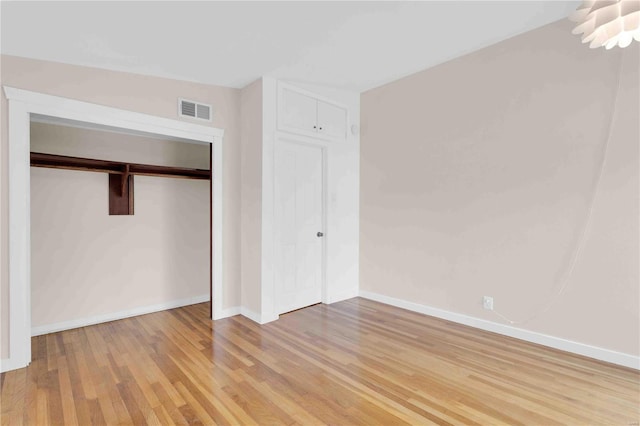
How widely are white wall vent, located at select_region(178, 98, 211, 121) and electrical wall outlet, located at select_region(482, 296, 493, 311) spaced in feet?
11.5

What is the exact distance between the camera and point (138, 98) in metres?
3.30

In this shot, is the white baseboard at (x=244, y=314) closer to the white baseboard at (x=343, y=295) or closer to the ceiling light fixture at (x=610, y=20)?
the white baseboard at (x=343, y=295)

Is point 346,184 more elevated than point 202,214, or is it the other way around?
point 346,184

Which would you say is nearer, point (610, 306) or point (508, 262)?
point (610, 306)

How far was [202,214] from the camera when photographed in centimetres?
448

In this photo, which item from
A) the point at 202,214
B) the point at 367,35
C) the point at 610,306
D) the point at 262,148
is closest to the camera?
the point at 610,306

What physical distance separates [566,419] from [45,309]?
14.7 ft

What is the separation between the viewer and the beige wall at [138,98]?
265 centimetres

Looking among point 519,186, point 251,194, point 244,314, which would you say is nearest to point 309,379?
point 244,314

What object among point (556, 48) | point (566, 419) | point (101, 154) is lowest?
point (566, 419)

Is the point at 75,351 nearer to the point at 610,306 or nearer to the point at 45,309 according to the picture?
the point at 45,309

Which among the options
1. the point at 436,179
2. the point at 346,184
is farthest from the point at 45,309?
the point at 436,179

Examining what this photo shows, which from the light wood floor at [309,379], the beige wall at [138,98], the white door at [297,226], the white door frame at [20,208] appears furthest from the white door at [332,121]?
the white door frame at [20,208]

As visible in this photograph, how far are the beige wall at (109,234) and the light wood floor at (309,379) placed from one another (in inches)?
17.7
